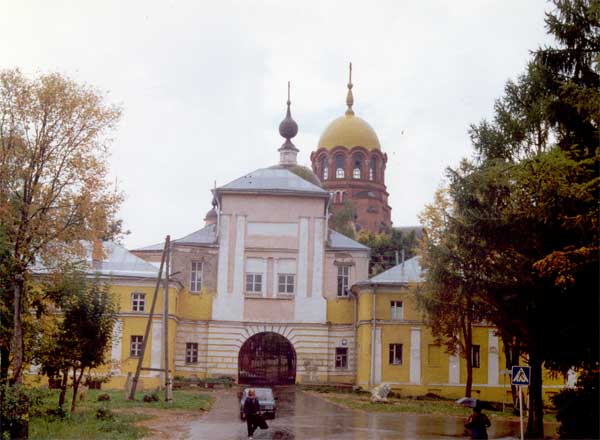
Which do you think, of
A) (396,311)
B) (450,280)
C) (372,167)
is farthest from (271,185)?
(372,167)

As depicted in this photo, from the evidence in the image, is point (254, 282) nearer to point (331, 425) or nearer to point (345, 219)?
point (331, 425)

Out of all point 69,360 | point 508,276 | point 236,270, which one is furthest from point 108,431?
point 236,270

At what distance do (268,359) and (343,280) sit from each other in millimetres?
6202

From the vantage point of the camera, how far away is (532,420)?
22.9 m

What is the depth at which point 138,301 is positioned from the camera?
132ft

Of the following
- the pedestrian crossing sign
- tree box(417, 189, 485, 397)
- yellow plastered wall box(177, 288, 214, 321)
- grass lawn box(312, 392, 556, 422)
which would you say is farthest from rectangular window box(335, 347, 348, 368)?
the pedestrian crossing sign

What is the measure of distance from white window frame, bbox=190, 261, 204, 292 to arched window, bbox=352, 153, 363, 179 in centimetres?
3526

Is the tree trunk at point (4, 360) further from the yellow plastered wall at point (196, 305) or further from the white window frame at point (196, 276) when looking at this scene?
the white window frame at point (196, 276)

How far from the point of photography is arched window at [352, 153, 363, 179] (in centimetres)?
7662

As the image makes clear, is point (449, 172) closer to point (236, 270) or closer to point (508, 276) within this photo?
point (508, 276)

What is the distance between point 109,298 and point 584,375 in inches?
560

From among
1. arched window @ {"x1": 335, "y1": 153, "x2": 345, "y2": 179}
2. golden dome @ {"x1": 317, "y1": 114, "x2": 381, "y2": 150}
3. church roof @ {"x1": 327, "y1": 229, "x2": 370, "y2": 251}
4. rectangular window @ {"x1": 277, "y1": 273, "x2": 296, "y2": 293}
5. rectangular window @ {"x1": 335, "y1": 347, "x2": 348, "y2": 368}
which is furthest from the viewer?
arched window @ {"x1": 335, "y1": 153, "x2": 345, "y2": 179}

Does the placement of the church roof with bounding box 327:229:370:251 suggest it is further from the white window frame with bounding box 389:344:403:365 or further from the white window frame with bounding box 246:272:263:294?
the white window frame with bounding box 389:344:403:365

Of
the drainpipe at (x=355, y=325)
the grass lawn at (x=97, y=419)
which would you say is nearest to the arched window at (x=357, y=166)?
the drainpipe at (x=355, y=325)
